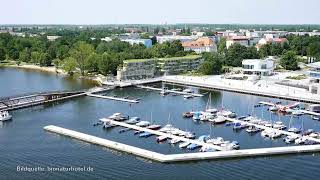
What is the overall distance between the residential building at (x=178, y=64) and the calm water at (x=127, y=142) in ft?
36.6

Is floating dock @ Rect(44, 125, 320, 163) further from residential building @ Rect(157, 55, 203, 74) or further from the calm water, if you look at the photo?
residential building @ Rect(157, 55, 203, 74)

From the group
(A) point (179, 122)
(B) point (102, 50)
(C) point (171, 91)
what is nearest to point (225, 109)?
(A) point (179, 122)

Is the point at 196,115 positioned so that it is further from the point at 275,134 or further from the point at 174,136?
the point at 275,134

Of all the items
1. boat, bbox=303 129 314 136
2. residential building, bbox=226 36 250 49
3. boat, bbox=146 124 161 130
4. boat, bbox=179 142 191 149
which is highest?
residential building, bbox=226 36 250 49

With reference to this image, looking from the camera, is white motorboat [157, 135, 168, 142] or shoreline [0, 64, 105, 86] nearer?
white motorboat [157, 135, 168, 142]

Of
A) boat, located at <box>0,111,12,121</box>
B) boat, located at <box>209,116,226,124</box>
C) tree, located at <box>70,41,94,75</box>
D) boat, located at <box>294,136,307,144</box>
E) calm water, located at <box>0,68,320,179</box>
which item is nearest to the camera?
calm water, located at <box>0,68,320,179</box>

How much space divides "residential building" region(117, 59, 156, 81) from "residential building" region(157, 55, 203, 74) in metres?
1.00

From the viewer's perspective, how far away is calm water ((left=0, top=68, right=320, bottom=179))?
60.2ft

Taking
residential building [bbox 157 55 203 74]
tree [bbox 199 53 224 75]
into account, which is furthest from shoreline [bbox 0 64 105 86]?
tree [bbox 199 53 224 75]

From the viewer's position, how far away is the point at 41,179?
58.0 ft

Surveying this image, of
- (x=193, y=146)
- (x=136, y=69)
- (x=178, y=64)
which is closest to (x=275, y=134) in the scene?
(x=193, y=146)

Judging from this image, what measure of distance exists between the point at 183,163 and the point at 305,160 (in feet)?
17.4

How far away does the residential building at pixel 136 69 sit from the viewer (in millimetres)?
42500

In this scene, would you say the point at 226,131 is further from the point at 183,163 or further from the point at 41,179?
the point at 41,179
